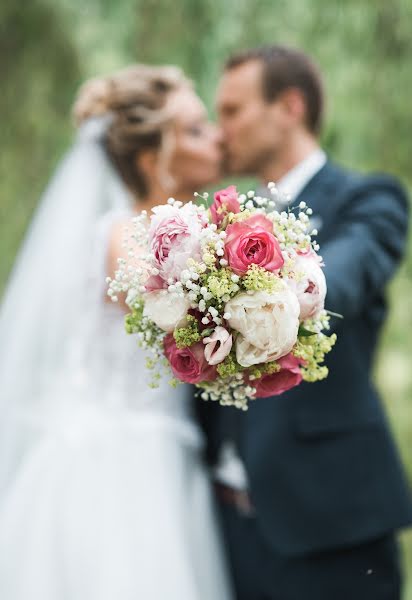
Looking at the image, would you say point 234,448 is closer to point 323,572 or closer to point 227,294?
point 323,572

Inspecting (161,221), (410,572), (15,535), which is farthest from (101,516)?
(410,572)

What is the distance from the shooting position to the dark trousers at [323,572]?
2184 millimetres

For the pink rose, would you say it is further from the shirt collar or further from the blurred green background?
the blurred green background

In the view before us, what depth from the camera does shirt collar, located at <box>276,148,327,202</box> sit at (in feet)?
7.59

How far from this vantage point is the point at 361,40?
328cm

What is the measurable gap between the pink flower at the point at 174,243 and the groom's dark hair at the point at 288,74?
4.54 feet

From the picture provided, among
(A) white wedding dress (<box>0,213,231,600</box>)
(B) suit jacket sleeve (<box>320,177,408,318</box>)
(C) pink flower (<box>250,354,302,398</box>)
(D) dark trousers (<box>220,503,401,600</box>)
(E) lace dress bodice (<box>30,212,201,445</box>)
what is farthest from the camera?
(E) lace dress bodice (<box>30,212,201,445</box>)

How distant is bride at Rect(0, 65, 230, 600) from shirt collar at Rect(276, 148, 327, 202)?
397 mm

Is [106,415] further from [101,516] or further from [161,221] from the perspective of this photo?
[161,221]

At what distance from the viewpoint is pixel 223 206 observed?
50.7 inches

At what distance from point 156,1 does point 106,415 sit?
82.0 inches

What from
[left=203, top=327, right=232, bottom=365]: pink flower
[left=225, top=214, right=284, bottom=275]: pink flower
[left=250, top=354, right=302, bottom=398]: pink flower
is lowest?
[left=250, top=354, right=302, bottom=398]: pink flower

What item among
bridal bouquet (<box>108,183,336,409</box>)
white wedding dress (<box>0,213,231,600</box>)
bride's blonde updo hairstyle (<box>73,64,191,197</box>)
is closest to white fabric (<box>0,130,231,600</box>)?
white wedding dress (<box>0,213,231,600</box>)

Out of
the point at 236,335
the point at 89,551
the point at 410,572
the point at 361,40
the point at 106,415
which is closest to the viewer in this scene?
the point at 236,335
